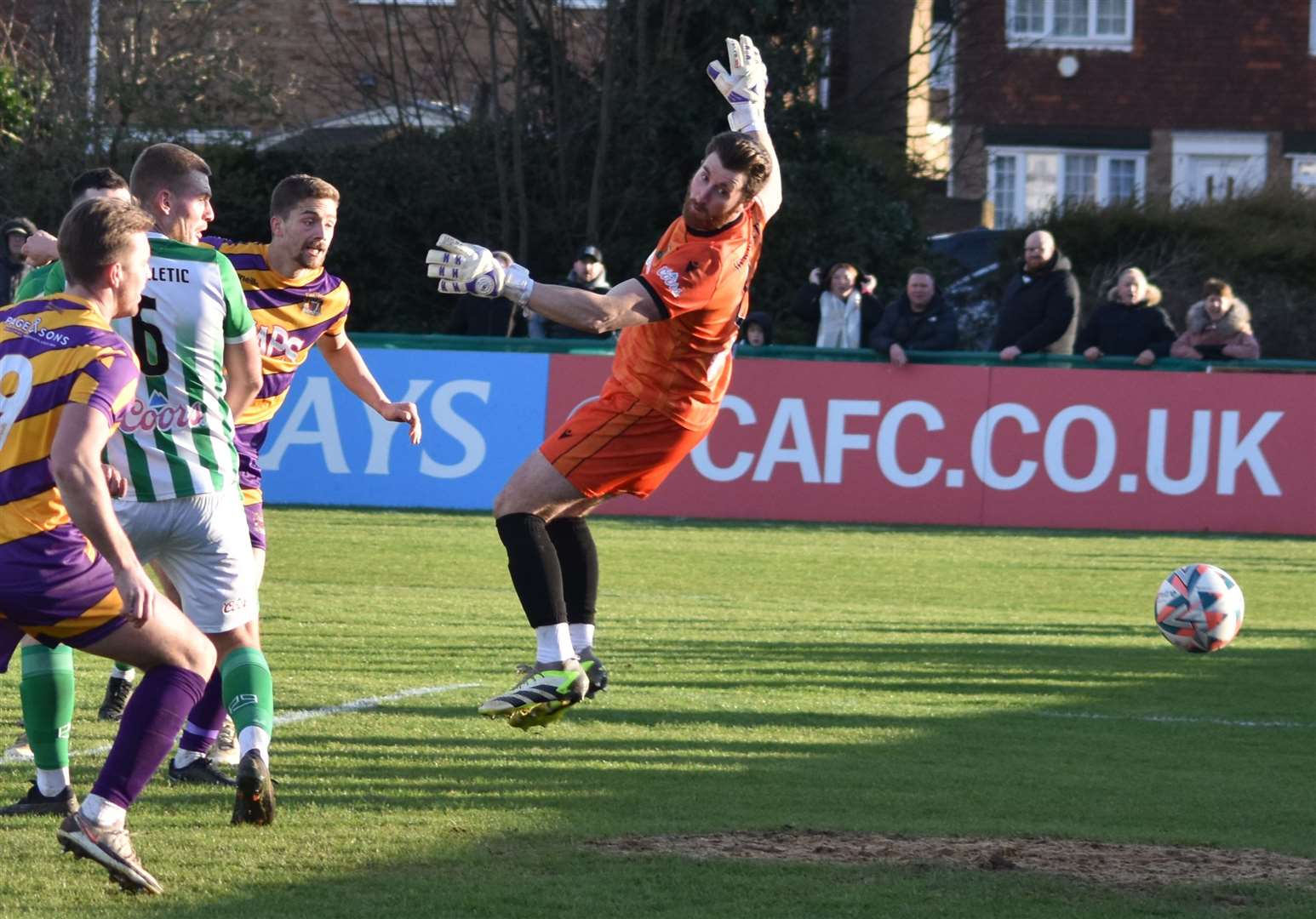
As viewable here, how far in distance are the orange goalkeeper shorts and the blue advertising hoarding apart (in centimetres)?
1027

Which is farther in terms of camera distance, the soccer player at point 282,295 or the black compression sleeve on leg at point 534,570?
the black compression sleeve on leg at point 534,570

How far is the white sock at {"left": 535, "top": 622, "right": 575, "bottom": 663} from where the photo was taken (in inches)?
280

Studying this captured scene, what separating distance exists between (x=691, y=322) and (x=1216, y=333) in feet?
38.5

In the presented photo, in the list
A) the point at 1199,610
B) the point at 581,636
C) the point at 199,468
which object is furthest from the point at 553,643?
the point at 1199,610

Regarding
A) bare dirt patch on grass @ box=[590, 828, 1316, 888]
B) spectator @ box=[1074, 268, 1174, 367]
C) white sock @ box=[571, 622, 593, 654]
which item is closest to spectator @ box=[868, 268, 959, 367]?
spectator @ box=[1074, 268, 1174, 367]

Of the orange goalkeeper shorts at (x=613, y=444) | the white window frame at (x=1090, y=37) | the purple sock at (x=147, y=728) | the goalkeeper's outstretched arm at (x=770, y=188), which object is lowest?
the purple sock at (x=147, y=728)

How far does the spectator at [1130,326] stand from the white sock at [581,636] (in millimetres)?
10798

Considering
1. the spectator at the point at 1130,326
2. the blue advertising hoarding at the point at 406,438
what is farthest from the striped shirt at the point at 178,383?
the spectator at the point at 1130,326

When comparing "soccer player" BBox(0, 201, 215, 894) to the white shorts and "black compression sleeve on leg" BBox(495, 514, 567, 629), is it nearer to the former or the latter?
the white shorts

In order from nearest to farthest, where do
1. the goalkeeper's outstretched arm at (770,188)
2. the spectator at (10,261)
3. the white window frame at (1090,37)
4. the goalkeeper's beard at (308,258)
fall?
the goalkeeper's beard at (308,258) → the goalkeeper's outstretched arm at (770,188) → the spectator at (10,261) → the white window frame at (1090,37)

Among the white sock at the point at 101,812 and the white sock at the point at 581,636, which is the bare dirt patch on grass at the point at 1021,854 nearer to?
the white sock at the point at 101,812

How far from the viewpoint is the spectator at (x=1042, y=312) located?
57.3 ft

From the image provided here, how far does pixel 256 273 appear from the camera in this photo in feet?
23.7

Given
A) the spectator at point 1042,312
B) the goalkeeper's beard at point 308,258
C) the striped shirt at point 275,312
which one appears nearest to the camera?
the goalkeeper's beard at point 308,258
